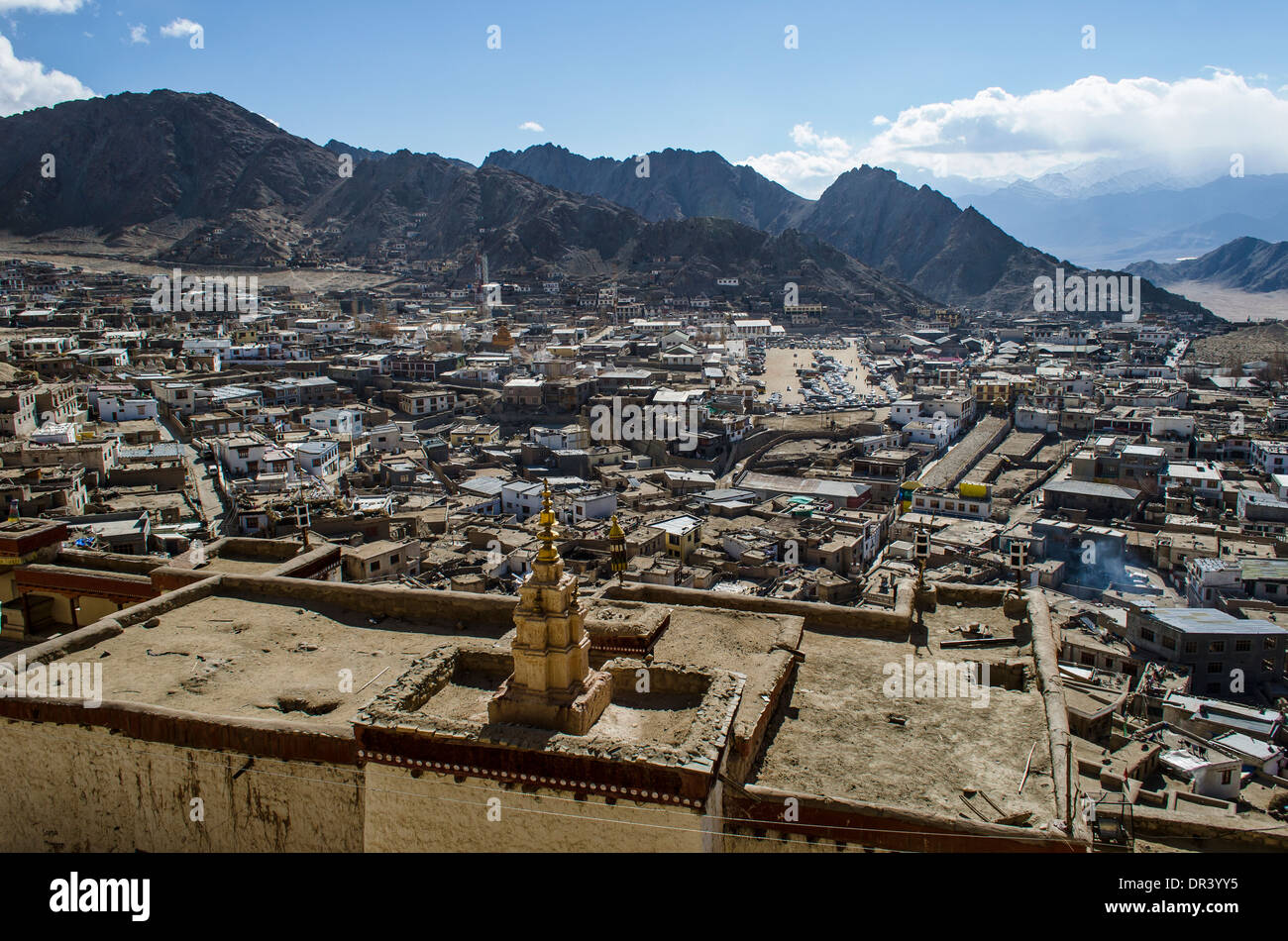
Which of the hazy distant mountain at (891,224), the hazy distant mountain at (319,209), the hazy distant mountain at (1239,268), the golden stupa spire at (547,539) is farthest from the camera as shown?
the hazy distant mountain at (1239,268)

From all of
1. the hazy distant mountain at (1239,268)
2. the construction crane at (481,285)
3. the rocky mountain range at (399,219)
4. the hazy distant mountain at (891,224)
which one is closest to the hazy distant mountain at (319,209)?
the rocky mountain range at (399,219)

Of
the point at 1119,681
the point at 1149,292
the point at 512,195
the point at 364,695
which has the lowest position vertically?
the point at 1119,681

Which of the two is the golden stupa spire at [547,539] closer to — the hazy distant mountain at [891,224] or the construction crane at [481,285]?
the construction crane at [481,285]

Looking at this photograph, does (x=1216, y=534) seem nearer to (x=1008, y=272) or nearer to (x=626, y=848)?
(x=626, y=848)

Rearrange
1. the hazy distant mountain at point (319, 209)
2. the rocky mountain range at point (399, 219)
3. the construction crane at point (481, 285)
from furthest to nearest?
1. the rocky mountain range at point (399, 219)
2. the hazy distant mountain at point (319, 209)
3. the construction crane at point (481, 285)

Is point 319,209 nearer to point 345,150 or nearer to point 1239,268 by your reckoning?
point 345,150

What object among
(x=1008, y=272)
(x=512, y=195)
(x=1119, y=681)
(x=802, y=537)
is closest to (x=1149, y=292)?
(x=1008, y=272)
